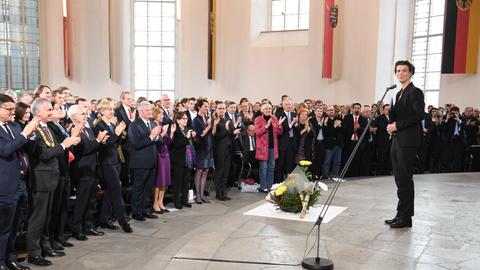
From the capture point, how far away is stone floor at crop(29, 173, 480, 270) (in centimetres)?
409

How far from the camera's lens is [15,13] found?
17.2 metres

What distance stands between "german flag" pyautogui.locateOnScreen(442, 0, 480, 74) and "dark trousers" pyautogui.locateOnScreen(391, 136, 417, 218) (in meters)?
9.13

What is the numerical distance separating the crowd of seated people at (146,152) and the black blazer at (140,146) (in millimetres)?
15

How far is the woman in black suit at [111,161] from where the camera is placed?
236 inches

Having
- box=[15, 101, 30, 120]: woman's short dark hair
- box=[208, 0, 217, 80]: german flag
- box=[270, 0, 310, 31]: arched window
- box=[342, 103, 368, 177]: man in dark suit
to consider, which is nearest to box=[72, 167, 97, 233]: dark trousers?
box=[15, 101, 30, 120]: woman's short dark hair

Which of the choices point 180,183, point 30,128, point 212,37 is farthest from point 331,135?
point 212,37

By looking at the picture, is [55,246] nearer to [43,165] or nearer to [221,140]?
[43,165]

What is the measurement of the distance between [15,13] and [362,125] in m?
13.4

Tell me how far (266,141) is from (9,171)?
17.4 ft

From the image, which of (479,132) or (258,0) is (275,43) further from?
(479,132)

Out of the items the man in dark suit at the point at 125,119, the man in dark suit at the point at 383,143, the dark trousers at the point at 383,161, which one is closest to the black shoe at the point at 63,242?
the man in dark suit at the point at 125,119

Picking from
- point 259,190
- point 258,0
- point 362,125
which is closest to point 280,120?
point 259,190

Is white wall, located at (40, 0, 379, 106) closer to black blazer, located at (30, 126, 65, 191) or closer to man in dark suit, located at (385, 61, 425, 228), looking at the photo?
man in dark suit, located at (385, 61, 425, 228)

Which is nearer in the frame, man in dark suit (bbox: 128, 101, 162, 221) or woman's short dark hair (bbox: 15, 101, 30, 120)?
woman's short dark hair (bbox: 15, 101, 30, 120)
